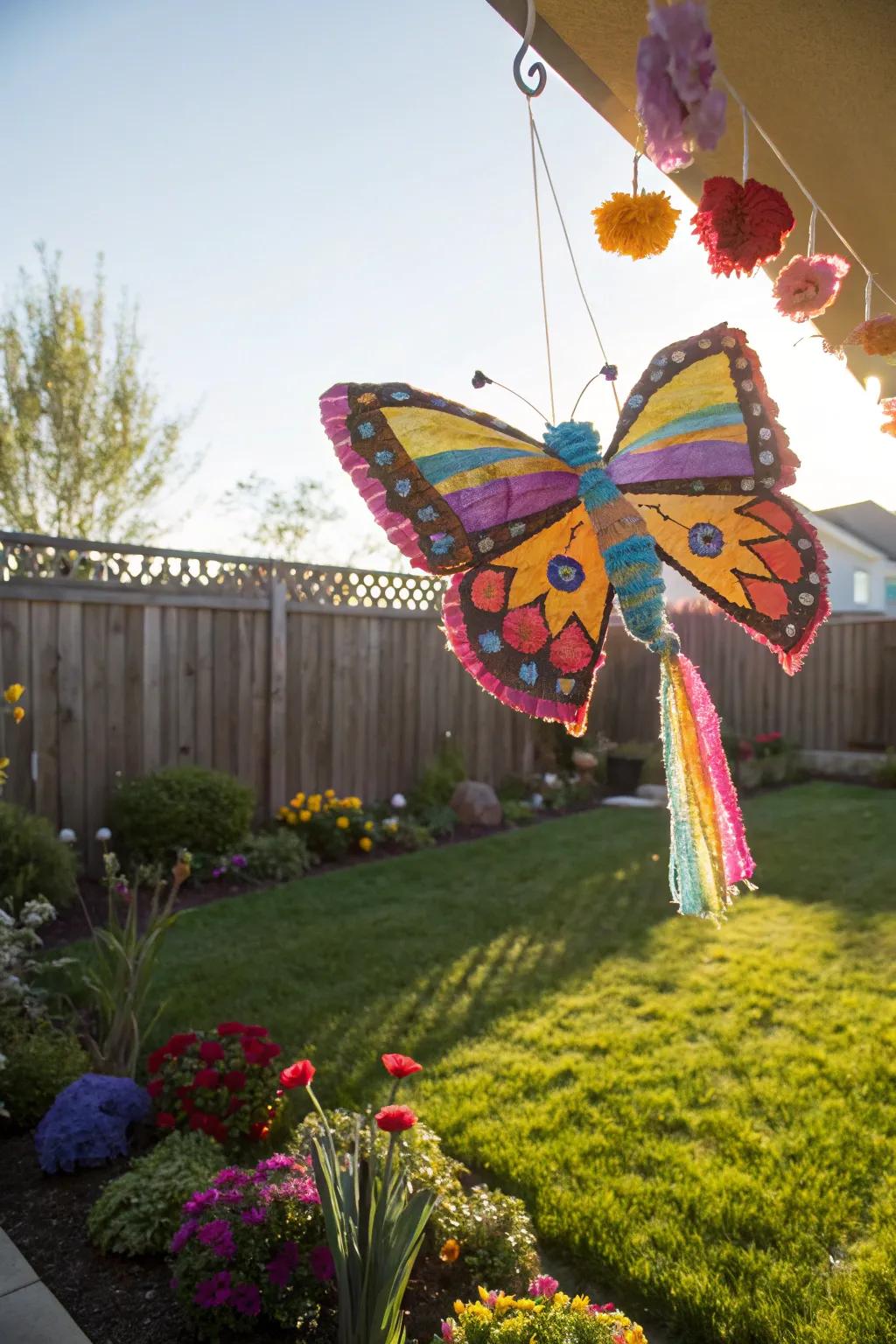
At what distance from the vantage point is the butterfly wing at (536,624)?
127 cm

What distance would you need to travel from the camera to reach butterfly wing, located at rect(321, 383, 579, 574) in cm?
120

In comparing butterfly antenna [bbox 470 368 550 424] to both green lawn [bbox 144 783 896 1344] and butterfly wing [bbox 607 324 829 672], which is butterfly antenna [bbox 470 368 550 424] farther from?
green lawn [bbox 144 783 896 1344]

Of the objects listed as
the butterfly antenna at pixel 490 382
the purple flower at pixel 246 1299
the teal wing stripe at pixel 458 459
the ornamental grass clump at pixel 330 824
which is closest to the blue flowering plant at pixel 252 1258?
the purple flower at pixel 246 1299

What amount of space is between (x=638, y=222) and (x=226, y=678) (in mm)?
5556

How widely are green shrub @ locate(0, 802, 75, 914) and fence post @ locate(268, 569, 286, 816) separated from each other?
2010mm

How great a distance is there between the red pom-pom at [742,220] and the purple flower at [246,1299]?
84.7 inches

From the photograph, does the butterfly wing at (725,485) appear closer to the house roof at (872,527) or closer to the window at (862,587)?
the house roof at (872,527)

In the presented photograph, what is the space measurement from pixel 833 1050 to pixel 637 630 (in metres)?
2.67

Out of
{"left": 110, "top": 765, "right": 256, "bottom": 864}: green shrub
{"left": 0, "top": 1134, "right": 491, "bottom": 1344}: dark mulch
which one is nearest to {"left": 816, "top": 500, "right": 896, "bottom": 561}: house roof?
{"left": 110, "top": 765, "right": 256, "bottom": 864}: green shrub

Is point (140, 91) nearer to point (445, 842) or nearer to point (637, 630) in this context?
point (637, 630)

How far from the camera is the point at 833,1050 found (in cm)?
316

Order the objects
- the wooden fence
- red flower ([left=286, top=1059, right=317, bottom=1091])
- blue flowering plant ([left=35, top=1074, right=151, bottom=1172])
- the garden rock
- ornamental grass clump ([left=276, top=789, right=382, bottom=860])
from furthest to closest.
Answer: the garden rock
ornamental grass clump ([left=276, top=789, right=382, bottom=860])
the wooden fence
blue flowering plant ([left=35, top=1074, right=151, bottom=1172])
red flower ([left=286, top=1059, right=317, bottom=1091])

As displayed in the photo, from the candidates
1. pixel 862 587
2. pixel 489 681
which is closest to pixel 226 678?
pixel 489 681

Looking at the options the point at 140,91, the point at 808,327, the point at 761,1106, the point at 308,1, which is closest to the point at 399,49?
the point at 308,1
